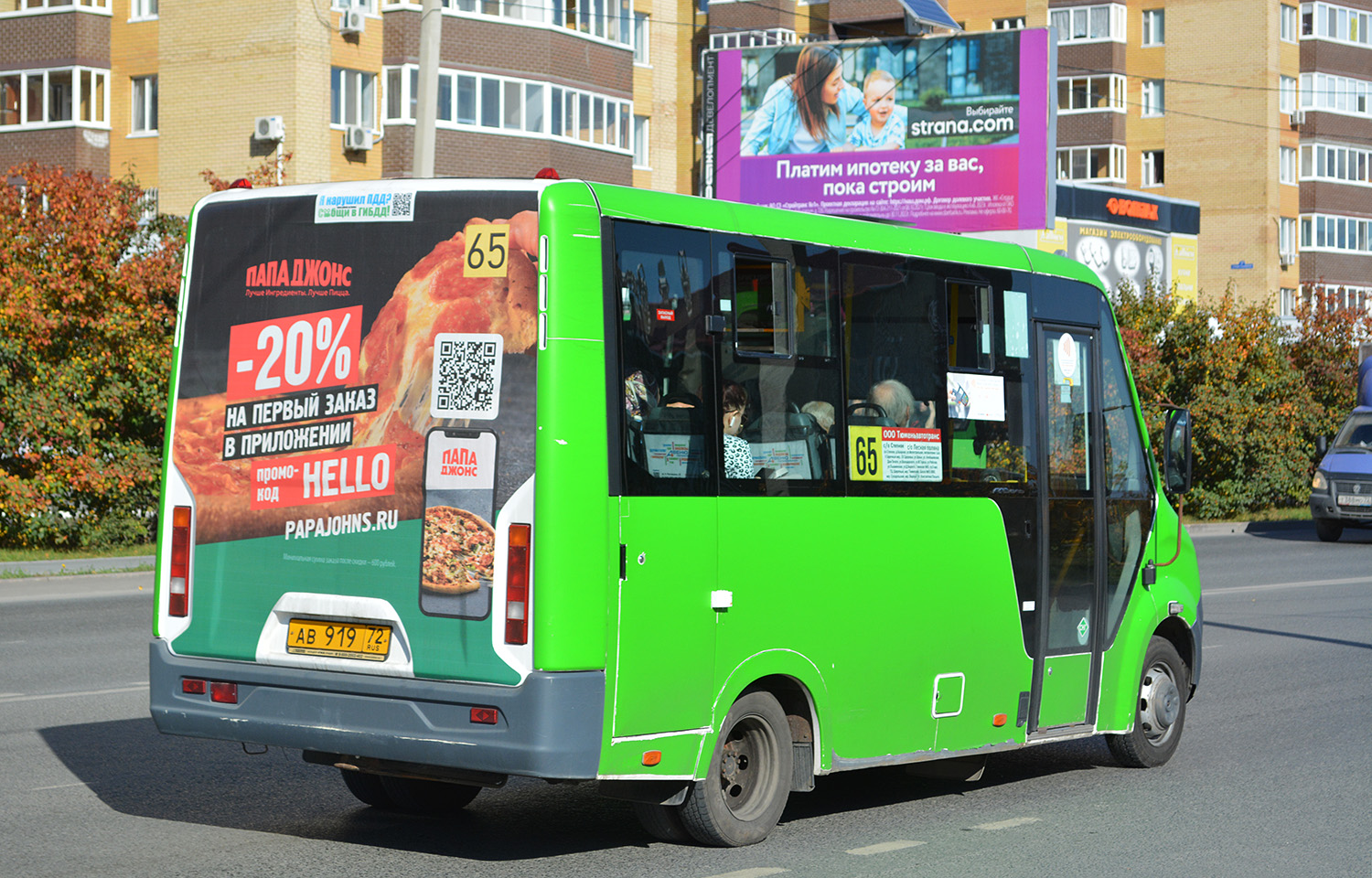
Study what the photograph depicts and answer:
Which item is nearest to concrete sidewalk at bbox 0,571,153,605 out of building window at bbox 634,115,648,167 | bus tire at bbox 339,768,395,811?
bus tire at bbox 339,768,395,811

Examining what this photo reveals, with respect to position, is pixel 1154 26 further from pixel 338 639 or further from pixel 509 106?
pixel 338 639

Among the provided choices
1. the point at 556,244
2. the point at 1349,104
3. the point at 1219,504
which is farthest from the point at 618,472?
the point at 1349,104

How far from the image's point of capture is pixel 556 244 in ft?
21.7

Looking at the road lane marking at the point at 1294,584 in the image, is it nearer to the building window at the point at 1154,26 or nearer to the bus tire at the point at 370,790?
the bus tire at the point at 370,790

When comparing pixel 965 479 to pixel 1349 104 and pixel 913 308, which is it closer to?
pixel 913 308

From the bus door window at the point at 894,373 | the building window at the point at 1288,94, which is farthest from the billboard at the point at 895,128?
the building window at the point at 1288,94

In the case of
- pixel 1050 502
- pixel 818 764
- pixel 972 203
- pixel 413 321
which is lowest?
pixel 818 764

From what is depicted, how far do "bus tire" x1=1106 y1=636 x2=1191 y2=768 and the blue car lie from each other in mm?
21804

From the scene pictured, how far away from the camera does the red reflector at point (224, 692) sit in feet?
23.4

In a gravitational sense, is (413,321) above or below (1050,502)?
above

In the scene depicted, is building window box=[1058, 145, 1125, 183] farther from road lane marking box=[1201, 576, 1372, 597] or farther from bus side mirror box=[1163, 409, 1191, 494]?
bus side mirror box=[1163, 409, 1191, 494]

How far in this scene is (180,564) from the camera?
737cm

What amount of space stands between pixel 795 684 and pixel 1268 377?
103 feet

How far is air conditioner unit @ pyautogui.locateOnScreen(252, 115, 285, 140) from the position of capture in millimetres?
39750
